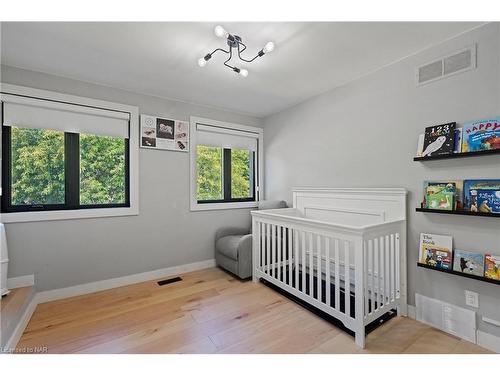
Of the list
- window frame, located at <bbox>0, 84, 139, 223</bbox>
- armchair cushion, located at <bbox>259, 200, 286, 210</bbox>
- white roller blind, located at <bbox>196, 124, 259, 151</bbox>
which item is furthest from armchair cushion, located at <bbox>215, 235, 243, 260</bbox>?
white roller blind, located at <bbox>196, 124, 259, 151</bbox>

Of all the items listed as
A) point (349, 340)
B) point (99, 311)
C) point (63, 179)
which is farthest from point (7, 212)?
point (349, 340)

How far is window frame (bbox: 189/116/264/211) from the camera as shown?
2.98m

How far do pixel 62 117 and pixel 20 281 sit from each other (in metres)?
1.62

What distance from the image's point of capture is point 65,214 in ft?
7.38

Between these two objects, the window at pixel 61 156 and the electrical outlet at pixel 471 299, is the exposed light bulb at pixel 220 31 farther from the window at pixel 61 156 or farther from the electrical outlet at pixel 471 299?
the electrical outlet at pixel 471 299

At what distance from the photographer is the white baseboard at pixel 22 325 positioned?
1498 mm

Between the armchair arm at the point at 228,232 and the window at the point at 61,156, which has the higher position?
the window at the point at 61,156

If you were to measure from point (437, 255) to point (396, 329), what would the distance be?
660 millimetres

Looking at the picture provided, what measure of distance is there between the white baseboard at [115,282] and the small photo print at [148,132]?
1658 millimetres

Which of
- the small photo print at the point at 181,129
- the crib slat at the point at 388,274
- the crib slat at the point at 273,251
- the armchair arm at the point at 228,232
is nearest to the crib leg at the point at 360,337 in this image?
the crib slat at the point at 388,274

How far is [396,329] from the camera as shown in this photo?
67.9 inches

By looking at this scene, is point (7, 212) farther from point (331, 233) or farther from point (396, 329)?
point (396, 329)

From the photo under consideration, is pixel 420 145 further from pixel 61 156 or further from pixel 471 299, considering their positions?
pixel 61 156

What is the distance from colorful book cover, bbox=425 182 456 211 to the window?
9.83 ft
